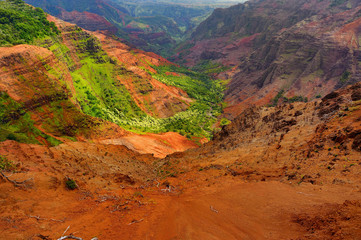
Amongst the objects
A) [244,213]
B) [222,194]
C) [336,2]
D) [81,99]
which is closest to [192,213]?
[244,213]

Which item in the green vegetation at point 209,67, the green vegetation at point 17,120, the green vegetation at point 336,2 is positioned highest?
the green vegetation at point 336,2

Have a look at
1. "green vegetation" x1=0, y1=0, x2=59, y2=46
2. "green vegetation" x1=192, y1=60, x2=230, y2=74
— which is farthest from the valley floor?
"green vegetation" x1=192, y1=60, x2=230, y2=74

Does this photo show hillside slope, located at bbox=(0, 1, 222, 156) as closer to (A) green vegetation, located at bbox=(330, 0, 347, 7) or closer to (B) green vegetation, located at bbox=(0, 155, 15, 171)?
(B) green vegetation, located at bbox=(0, 155, 15, 171)

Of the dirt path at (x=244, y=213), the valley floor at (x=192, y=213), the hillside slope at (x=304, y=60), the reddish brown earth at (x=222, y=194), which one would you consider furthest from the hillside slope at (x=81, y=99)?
the dirt path at (x=244, y=213)

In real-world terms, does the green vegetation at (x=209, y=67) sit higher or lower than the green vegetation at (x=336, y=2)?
lower

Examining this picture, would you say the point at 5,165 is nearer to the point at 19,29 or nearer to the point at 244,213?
the point at 244,213

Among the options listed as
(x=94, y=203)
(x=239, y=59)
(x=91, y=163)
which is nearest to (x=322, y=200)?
(x=94, y=203)

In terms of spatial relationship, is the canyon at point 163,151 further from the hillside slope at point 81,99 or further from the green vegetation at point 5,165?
the hillside slope at point 81,99

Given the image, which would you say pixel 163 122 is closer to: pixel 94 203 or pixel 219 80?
pixel 94 203

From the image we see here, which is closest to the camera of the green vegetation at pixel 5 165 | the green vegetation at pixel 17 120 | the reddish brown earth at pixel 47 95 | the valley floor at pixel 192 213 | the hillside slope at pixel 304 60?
the valley floor at pixel 192 213
